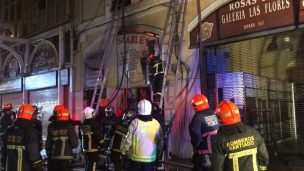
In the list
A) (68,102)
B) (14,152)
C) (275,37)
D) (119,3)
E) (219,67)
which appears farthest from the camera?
(68,102)

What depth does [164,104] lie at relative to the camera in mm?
10359

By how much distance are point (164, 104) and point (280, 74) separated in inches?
133

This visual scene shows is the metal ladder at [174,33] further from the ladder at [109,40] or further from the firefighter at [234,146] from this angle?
the firefighter at [234,146]

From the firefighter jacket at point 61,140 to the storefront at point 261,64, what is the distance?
182 inches

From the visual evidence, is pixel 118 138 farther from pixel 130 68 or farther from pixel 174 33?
pixel 130 68

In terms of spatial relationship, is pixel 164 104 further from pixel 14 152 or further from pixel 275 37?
pixel 14 152

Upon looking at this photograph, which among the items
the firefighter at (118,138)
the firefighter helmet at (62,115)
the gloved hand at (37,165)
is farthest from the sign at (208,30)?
the gloved hand at (37,165)

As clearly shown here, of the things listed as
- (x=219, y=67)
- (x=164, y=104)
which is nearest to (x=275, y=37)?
(x=219, y=67)

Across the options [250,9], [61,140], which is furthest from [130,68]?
[61,140]

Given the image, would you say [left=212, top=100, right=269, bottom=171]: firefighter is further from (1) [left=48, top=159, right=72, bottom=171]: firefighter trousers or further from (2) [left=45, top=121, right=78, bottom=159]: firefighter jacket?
(1) [left=48, top=159, right=72, bottom=171]: firefighter trousers

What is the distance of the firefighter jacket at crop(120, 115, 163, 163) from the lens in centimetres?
566

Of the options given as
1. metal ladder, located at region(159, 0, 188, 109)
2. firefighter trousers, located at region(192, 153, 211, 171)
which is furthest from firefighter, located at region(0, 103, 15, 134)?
firefighter trousers, located at region(192, 153, 211, 171)

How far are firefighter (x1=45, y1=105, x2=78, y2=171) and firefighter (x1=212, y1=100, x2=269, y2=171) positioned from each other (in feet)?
11.8

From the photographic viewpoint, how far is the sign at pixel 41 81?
15.8 metres
